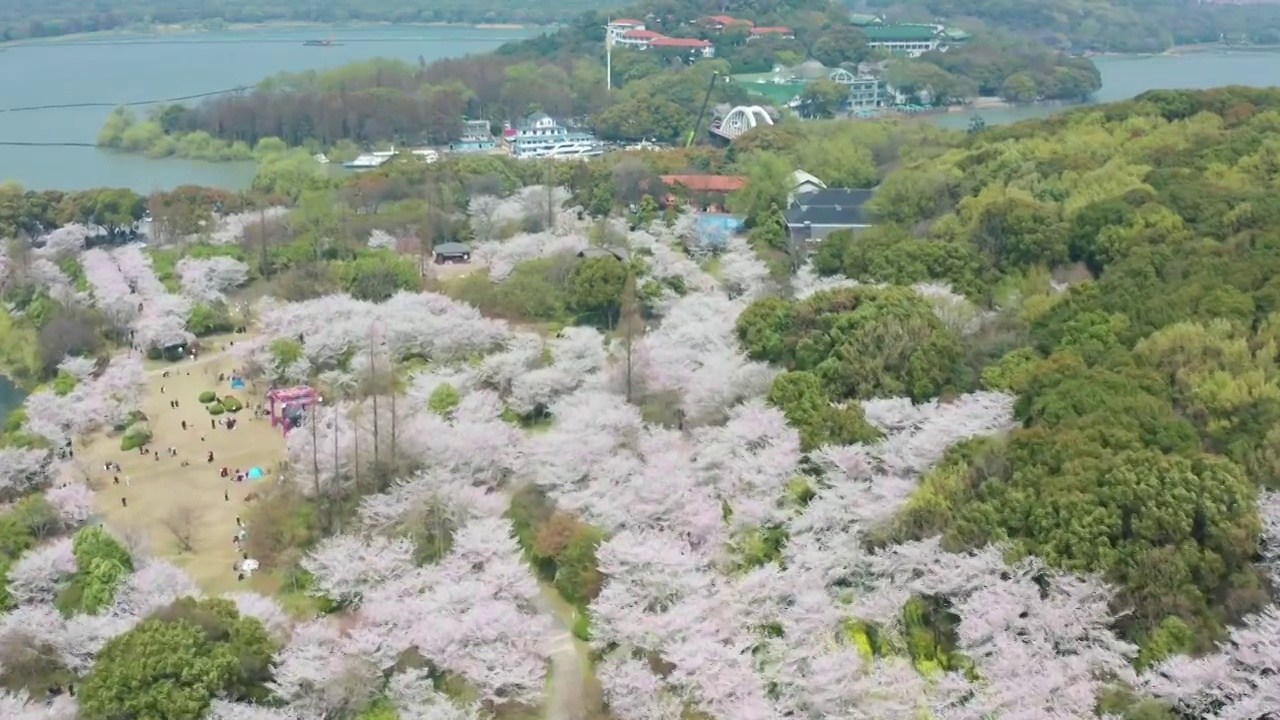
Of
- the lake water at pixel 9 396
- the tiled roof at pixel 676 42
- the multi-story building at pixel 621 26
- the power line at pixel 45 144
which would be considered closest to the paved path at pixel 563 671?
the lake water at pixel 9 396

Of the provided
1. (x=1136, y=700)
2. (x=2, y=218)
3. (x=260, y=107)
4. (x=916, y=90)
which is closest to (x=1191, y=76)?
(x=916, y=90)

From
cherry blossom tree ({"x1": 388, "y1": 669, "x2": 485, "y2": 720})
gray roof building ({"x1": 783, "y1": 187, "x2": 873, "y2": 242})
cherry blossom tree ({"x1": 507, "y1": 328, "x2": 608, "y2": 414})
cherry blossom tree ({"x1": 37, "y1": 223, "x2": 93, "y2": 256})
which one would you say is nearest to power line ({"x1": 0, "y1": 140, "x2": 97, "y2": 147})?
cherry blossom tree ({"x1": 37, "y1": 223, "x2": 93, "y2": 256})

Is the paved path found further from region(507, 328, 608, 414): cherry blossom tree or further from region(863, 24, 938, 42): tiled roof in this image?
region(863, 24, 938, 42): tiled roof

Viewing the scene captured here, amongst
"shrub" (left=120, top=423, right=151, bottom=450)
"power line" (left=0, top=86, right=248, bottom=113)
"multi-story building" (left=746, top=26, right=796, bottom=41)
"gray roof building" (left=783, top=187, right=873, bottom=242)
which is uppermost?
"multi-story building" (left=746, top=26, right=796, bottom=41)

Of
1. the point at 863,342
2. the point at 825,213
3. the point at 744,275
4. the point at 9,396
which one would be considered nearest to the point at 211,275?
the point at 9,396

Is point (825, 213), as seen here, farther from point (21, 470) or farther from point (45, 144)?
point (45, 144)

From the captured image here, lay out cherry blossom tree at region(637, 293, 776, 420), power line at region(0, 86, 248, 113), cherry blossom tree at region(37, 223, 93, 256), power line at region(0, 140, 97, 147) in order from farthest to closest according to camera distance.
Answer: power line at region(0, 86, 248, 113), power line at region(0, 140, 97, 147), cherry blossom tree at region(37, 223, 93, 256), cherry blossom tree at region(637, 293, 776, 420)
